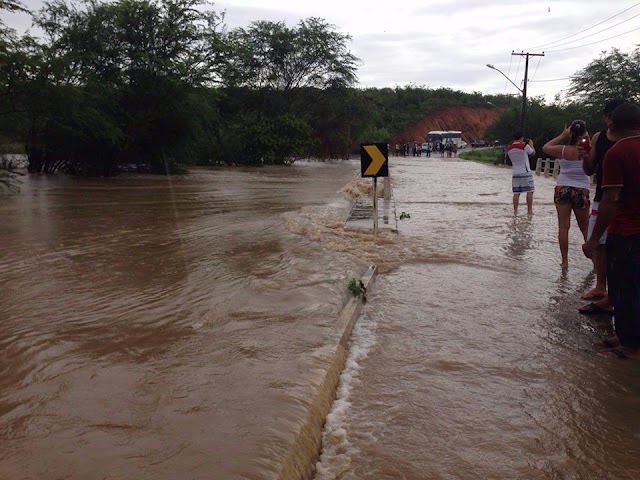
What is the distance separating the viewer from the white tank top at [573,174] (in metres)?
6.55

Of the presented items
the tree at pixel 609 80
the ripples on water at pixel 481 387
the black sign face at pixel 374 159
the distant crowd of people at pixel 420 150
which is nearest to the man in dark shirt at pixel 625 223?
the ripples on water at pixel 481 387

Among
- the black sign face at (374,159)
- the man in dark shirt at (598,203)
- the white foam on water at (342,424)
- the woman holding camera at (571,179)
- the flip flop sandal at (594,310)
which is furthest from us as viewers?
the black sign face at (374,159)

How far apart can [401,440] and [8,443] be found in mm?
1984

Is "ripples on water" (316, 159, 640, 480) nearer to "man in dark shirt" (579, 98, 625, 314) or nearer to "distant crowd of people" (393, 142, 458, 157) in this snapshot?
"man in dark shirt" (579, 98, 625, 314)

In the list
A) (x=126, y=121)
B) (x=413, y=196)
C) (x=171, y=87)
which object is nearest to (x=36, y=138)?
(x=126, y=121)

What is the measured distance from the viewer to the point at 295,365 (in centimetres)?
378

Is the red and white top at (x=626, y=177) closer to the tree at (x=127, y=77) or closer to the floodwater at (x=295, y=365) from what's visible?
the floodwater at (x=295, y=365)

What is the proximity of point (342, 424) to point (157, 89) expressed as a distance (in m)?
23.6

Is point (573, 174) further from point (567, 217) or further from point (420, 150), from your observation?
point (420, 150)

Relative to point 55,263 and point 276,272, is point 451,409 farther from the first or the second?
point 55,263

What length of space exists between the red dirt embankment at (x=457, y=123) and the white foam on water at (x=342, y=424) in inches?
3540

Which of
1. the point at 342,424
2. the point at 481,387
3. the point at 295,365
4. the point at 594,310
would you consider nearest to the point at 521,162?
the point at 594,310

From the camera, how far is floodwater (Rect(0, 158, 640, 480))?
2.77 meters

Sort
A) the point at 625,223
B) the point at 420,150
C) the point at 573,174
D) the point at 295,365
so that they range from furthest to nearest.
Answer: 1. the point at 420,150
2. the point at 573,174
3. the point at 625,223
4. the point at 295,365
